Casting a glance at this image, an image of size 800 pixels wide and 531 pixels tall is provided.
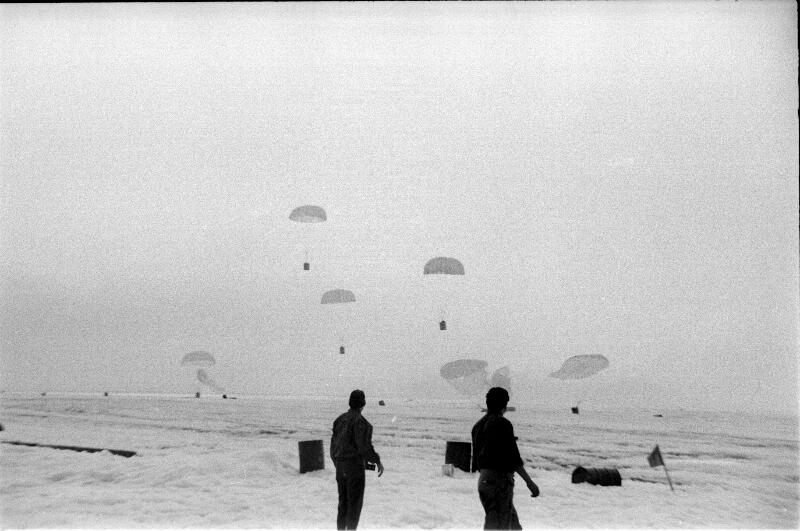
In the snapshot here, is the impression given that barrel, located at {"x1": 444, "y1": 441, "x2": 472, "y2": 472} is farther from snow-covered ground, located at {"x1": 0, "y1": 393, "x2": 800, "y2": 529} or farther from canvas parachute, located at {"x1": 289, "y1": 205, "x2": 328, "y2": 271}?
canvas parachute, located at {"x1": 289, "y1": 205, "x2": 328, "y2": 271}

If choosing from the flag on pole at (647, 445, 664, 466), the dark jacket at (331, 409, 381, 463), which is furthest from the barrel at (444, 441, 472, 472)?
the dark jacket at (331, 409, 381, 463)

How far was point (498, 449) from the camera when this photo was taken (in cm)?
404

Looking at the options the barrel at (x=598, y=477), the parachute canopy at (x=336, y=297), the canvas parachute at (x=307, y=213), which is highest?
the canvas parachute at (x=307, y=213)

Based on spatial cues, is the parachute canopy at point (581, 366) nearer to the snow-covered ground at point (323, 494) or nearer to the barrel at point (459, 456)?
the snow-covered ground at point (323, 494)

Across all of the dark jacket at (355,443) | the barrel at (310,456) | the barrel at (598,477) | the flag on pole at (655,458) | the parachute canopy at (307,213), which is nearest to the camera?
the dark jacket at (355,443)

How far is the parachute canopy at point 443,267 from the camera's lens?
15.3 metres

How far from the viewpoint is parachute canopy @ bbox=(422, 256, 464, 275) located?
50.1 ft

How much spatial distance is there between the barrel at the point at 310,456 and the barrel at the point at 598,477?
3.87m

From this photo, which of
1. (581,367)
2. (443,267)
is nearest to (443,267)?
(443,267)

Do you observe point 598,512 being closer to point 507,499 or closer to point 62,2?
point 507,499

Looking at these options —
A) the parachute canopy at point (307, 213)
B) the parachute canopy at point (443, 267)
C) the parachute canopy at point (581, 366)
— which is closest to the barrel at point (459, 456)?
the parachute canopy at point (443, 267)

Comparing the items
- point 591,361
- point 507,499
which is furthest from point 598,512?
point 591,361

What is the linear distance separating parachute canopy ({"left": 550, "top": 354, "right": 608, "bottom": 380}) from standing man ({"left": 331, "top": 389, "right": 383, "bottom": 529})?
53.7ft

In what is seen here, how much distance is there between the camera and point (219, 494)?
23.5 ft
